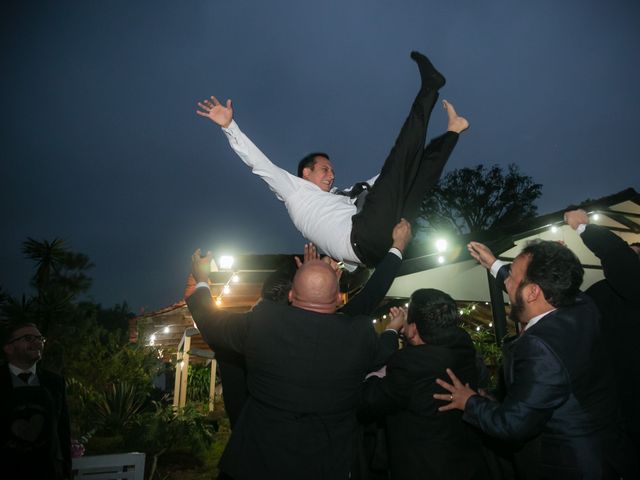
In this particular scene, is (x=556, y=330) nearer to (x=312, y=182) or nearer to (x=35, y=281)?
(x=312, y=182)

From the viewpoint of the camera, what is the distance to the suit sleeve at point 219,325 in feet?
5.47

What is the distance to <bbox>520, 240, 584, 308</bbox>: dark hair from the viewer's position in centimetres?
169

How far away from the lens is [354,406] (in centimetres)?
177

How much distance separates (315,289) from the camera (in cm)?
172

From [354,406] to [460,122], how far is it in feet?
6.62

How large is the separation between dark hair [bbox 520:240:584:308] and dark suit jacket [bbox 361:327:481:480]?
522 millimetres

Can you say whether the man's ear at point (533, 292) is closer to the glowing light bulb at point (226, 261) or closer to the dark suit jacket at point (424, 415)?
the dark suit jacket at point (424, 415)

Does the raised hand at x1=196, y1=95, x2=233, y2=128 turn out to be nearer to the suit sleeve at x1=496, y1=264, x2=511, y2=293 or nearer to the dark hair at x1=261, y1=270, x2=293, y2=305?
the dark hair at x1=261, y1=270, x2=293, y2=305

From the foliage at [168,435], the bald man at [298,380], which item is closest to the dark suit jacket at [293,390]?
the bald man at [298,380]

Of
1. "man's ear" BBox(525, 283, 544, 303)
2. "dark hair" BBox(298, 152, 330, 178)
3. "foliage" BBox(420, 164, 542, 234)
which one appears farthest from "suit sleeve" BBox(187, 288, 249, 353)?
"foliage" BBox(420, 164, 542, 234)

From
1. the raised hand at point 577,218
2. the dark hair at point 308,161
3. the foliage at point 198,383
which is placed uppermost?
the dark hair at point 308,161

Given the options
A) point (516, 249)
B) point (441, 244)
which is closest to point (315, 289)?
point (441, 244)

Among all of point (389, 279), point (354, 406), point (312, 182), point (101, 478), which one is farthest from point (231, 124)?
point (101, 478)

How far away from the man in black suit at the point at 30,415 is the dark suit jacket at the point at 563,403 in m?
3.07
